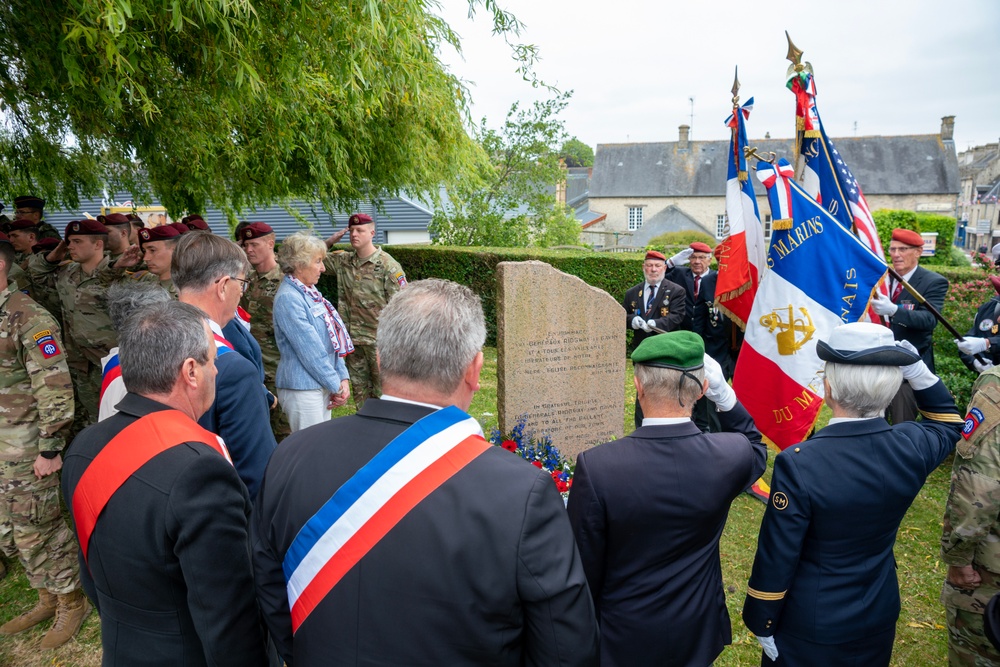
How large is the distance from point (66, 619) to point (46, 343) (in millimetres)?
1586

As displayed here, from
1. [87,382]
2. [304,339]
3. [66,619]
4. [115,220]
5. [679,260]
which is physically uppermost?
[115,220]

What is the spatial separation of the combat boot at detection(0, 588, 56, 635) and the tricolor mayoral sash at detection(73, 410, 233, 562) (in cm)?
257

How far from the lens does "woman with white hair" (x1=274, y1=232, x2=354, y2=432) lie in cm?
456

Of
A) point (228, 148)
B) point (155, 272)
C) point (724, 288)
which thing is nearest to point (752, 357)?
point (724, 288)

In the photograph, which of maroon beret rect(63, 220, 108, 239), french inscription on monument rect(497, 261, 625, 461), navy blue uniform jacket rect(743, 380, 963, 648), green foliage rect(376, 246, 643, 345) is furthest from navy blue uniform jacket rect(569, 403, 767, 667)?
green foliage rect(376, 246, 643, 345)

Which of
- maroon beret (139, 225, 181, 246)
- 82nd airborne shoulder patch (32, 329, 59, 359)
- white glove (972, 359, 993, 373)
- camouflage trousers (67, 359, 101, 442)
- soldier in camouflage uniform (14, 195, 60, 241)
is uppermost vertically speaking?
soldier in camouflage uniform (14, 195, 60, 241)

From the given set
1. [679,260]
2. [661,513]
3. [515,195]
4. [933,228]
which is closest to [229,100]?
[661,513]

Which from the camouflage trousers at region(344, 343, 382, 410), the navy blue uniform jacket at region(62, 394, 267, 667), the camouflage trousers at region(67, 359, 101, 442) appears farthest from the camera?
the camouflage trousers at region(344, 343, 382, 410)

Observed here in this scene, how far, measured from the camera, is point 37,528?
140 inches

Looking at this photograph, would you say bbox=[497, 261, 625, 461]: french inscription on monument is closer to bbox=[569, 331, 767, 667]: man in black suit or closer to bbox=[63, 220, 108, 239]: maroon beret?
bbox=[569, 331, 767, 667]: man in black suit

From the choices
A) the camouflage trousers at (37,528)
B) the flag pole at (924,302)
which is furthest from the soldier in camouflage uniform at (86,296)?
the flag pole at (924,302)

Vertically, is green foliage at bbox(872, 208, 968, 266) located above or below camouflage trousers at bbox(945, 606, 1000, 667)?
above

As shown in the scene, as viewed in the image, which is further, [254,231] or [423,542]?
[254,231]

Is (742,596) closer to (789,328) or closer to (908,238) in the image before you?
(789,328)
